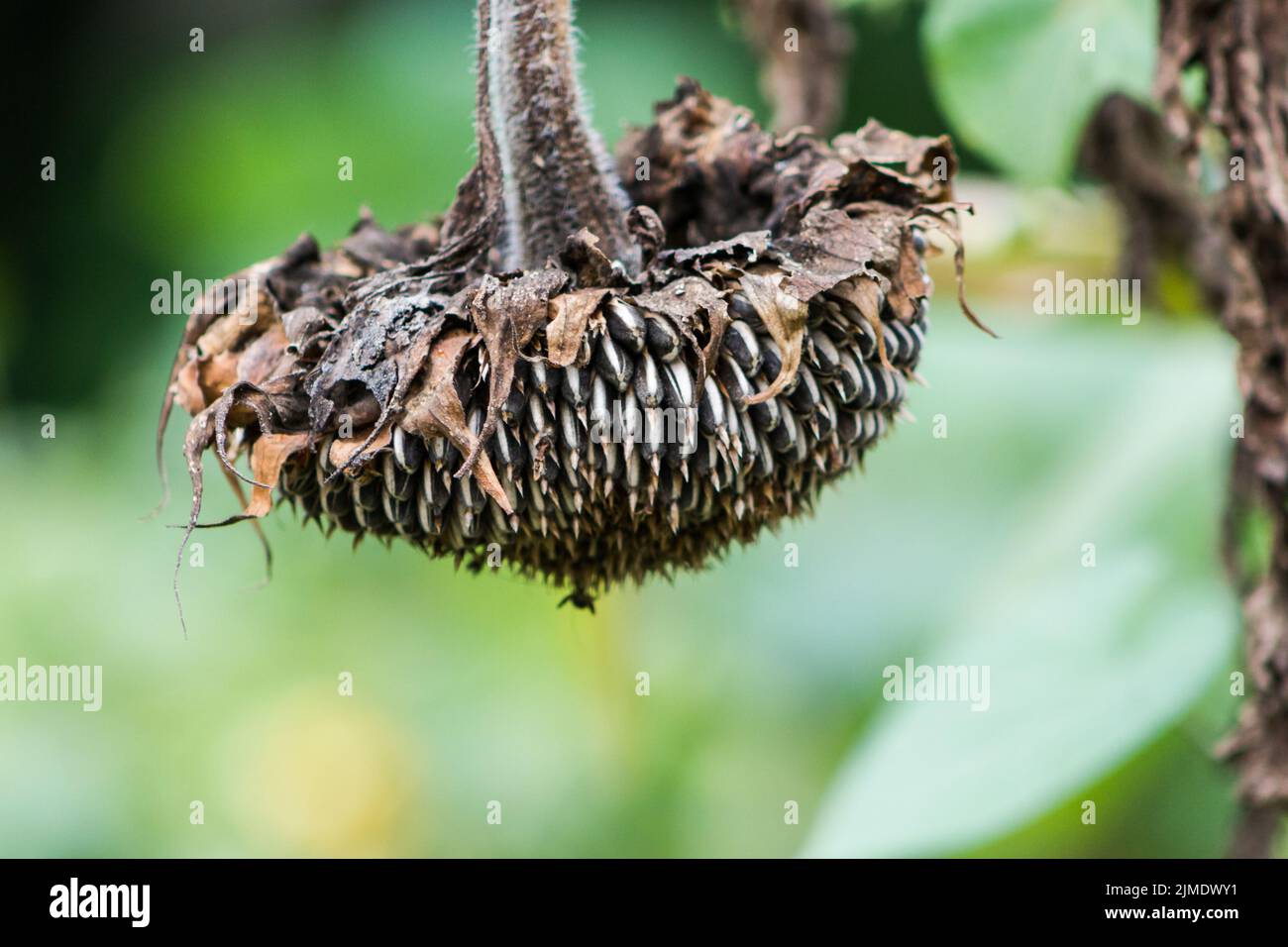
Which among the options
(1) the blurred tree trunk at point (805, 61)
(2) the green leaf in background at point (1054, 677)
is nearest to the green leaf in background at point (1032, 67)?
(1) the blurred tree trunk at point (805, 61)

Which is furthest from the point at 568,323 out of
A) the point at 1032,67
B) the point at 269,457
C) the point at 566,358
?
the point at 1032,67

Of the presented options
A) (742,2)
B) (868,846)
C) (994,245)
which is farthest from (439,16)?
(868,846)

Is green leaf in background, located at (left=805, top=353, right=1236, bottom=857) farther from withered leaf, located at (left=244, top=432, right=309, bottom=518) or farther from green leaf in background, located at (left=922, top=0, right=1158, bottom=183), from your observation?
withered leaf, located at (left=244, top=432, right=309, bottom=518)

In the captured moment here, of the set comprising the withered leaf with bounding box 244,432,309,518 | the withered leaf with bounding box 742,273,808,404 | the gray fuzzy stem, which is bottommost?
the withered leaf with bounding box 244,432,309,518

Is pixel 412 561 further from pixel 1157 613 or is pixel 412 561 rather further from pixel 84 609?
pixel 1157 613

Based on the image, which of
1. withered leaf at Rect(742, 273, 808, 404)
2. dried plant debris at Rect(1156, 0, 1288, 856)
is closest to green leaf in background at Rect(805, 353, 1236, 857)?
dried plant debris at Rect(1156, 0, 1288, 856)

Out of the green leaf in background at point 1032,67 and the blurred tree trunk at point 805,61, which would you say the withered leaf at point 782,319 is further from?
the blurred tree trunk at point 805,61
